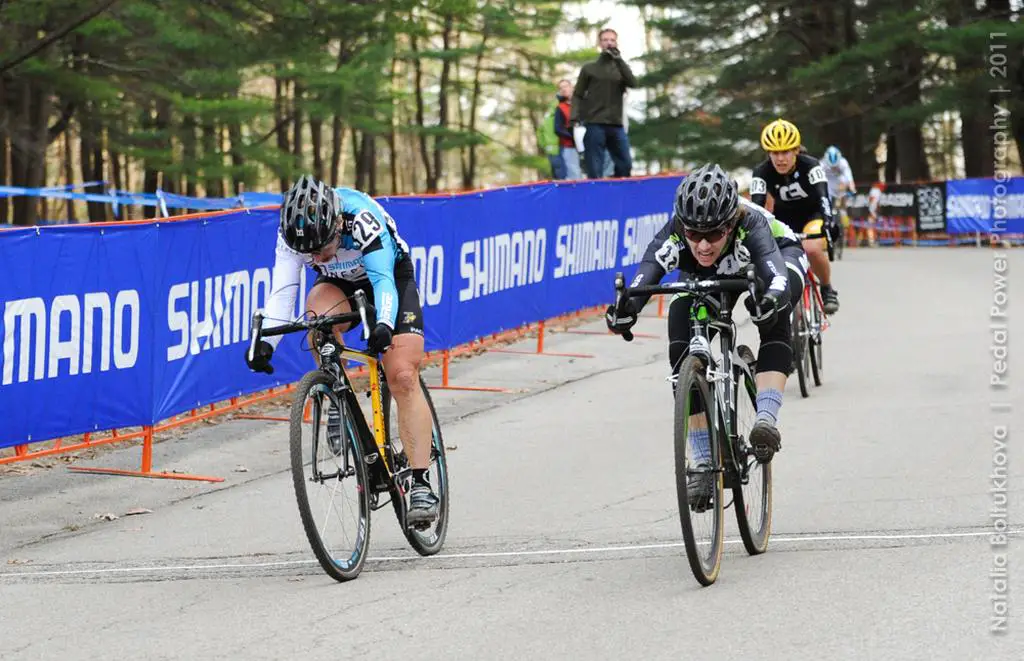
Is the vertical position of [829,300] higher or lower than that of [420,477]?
higher

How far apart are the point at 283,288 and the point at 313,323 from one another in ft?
1.29

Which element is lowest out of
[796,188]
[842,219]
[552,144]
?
[842,219]

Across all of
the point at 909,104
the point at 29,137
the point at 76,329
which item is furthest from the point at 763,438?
the point at 909,104

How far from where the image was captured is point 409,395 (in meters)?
7.39

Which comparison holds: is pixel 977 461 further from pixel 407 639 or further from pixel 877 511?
pixel 407 639

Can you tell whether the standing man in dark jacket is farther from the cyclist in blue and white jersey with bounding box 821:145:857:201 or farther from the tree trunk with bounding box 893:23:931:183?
the tree trunk with bounding box 893:23:931:183

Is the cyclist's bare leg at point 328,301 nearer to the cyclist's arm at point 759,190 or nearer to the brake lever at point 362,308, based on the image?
the brake lever at point 362,308

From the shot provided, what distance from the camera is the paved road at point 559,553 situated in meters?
5.96

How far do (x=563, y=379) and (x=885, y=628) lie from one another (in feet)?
28.9

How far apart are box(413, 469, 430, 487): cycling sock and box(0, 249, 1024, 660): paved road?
0.38m

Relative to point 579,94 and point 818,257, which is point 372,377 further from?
point 579,94

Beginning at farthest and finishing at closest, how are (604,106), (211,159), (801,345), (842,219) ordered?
(211,159) < (842,219) < (604,106) < (801,345)

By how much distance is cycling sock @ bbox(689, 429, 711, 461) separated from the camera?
21.6ft

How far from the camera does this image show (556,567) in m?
7.22
